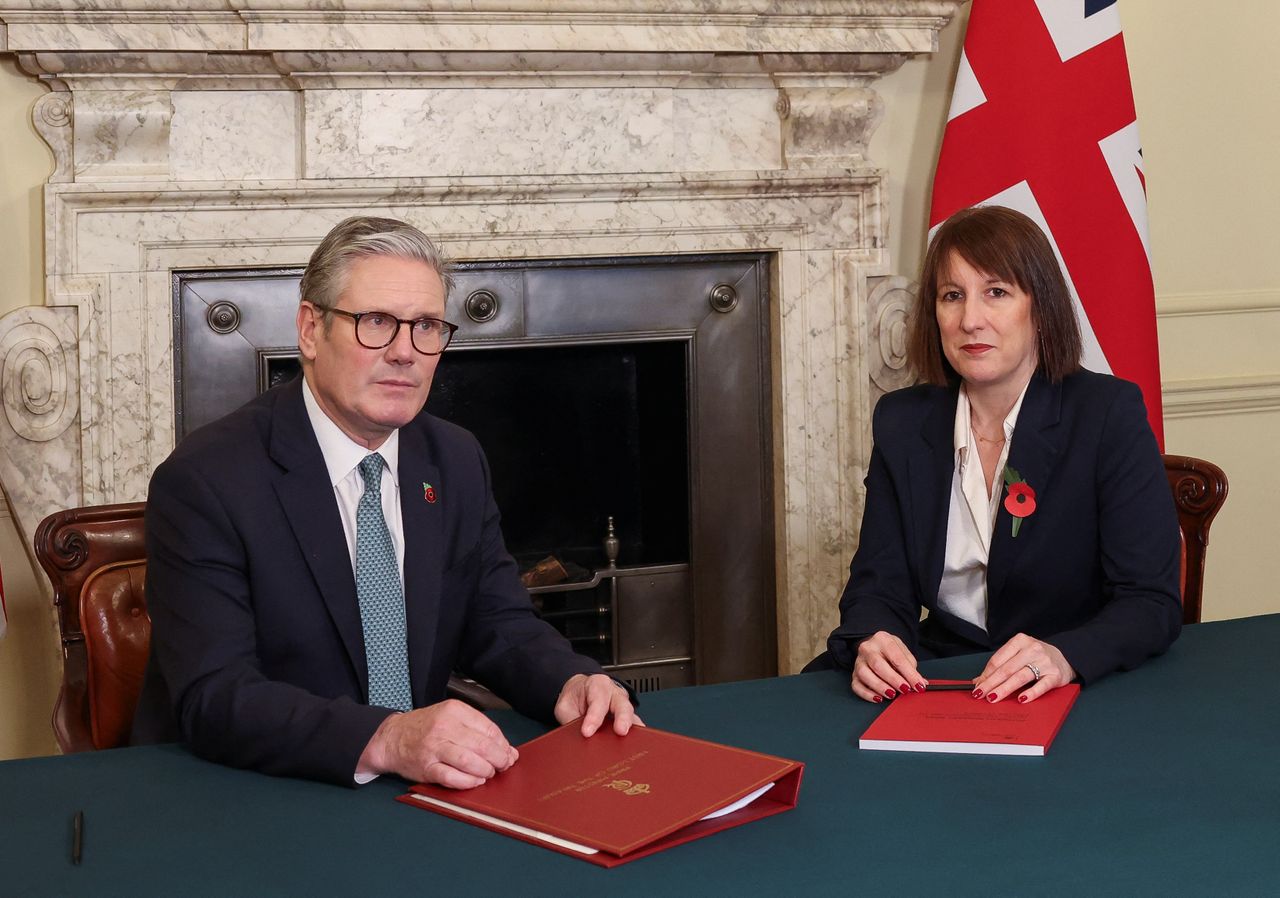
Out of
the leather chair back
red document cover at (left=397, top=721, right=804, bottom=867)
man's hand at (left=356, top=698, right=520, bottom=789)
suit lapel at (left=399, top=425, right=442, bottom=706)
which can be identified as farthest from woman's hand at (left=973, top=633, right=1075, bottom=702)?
the leather chair back

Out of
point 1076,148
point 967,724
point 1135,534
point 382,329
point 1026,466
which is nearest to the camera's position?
point 967,724

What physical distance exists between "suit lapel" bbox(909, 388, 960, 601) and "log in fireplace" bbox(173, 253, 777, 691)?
1286mm

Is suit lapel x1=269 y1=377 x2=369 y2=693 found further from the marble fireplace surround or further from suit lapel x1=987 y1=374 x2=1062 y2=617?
the marble fireplace surround

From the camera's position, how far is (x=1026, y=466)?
223 centimetres

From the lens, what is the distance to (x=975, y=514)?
229 centimetres

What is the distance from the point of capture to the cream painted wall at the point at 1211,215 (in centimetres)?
366

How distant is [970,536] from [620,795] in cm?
115

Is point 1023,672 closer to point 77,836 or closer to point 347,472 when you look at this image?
point 347,472

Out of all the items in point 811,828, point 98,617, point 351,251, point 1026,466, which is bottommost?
point 811,828

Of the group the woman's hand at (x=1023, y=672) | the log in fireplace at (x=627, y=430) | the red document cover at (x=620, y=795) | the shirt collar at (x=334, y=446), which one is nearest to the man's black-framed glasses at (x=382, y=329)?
the shirt collar at (x=334, y=446)

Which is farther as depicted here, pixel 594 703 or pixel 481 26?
pixel 481 26

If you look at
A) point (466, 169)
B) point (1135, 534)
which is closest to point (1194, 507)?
point (1135, 534)

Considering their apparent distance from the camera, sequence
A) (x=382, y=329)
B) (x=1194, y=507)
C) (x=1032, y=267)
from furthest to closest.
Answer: (x=1194, y=507) → (x=1032, y=267) → (x=382, y=329)

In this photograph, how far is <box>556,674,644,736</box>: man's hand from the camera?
5.09ft
